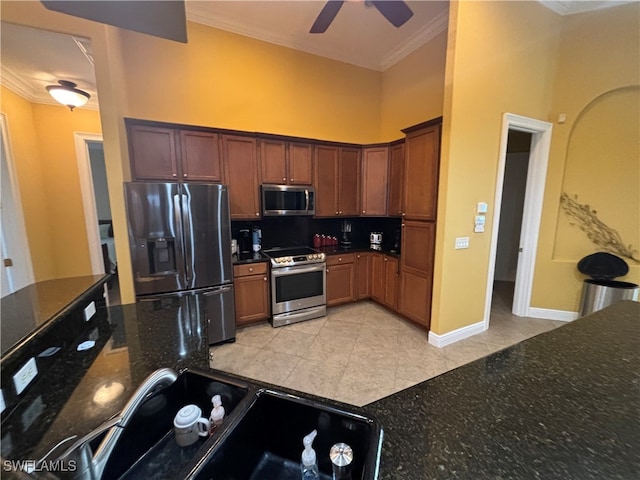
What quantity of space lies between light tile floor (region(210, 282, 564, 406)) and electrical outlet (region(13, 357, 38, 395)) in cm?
166

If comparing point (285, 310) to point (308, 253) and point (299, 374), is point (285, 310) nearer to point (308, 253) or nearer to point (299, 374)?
point (308, 253)

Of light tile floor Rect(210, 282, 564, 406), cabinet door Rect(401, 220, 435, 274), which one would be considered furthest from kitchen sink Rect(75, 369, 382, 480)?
cabinet door Rect(401, 220, 435, 274)

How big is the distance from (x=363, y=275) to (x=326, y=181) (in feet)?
4.89

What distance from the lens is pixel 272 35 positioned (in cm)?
335

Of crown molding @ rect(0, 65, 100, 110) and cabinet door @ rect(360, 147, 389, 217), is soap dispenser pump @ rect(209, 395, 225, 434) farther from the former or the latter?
crown molding @ rect(0, 65, 100, 110)

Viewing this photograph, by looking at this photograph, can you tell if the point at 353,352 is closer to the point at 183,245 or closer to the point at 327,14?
the point at 183,245

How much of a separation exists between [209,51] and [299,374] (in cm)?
378

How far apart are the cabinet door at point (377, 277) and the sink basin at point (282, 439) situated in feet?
9.86

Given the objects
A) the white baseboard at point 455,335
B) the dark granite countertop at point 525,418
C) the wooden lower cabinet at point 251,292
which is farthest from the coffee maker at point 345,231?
the dark granite countertop at point 525,418

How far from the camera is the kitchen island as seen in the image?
618mm

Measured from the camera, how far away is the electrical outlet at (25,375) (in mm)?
848

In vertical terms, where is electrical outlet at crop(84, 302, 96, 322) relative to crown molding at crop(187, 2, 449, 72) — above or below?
below

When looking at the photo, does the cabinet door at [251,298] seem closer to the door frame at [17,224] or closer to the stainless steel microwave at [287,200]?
the stainless steel microwave at [287,200]

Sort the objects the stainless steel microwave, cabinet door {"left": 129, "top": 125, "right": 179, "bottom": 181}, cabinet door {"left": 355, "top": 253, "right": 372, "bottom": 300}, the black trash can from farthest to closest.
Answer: cabinet door {"left": 355, "top": 253, "right": 372, "bottom": 300} < the stainless steel microwave < the black trash can < cabinet door {"left": 129, "top": 125, "right": 179, "bottom": 181}
